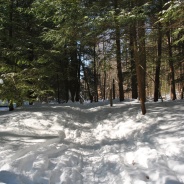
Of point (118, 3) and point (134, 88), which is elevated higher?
point (118, 3)

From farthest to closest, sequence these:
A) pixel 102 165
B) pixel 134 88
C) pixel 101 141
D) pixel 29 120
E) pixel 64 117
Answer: pixel 134 88
pixel 64 117
pixel 29 120
pixel 101 141
pixel 102 165

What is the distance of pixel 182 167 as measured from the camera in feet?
16.1

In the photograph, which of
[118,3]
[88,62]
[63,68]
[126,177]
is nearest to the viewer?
[126,177]

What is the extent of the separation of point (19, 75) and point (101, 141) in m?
3.37

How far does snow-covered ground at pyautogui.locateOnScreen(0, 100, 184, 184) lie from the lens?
4730mm

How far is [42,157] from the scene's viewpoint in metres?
5.63

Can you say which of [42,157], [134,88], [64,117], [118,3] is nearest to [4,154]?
[42,157]

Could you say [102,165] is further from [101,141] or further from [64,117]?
[64,117]

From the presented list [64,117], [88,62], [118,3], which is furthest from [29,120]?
[88,62]

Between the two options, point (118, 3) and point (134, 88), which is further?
point (134, 88)

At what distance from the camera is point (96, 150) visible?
674cm

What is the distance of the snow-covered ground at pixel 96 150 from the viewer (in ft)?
15.5

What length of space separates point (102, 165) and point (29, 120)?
5.70m

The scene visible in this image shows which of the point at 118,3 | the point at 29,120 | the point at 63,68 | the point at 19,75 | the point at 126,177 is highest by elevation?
the point at 118,3
